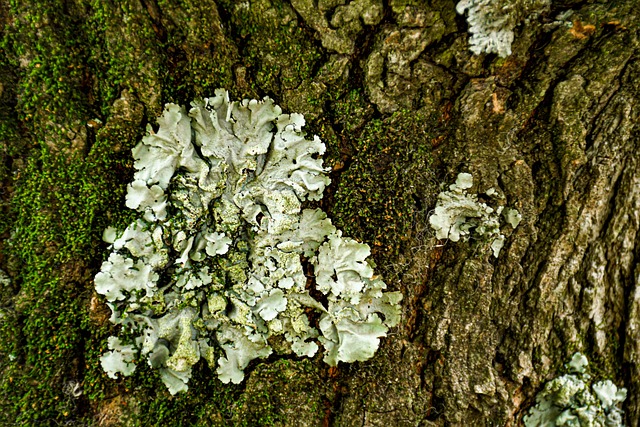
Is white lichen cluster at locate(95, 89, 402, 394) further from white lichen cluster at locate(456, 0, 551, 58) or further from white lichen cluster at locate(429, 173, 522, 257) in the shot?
white lichen cluster at locate(456, 0, 551, 58)

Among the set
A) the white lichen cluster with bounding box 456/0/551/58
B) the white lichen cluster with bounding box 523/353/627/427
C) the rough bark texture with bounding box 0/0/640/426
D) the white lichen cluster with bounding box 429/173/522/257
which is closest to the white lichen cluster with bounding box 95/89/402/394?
the rough bark texture with bounding box 0/0/640/426

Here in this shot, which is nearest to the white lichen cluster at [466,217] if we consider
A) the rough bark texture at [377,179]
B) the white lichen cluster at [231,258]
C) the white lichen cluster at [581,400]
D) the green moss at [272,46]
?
the rough bark texture at [377,179]

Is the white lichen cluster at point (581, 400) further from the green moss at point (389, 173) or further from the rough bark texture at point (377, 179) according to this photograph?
the green moss at point (389, 173)

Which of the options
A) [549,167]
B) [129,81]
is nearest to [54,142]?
[129,81]

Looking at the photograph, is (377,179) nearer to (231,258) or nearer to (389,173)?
(389,173)

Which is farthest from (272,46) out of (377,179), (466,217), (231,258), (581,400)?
(581,400)
